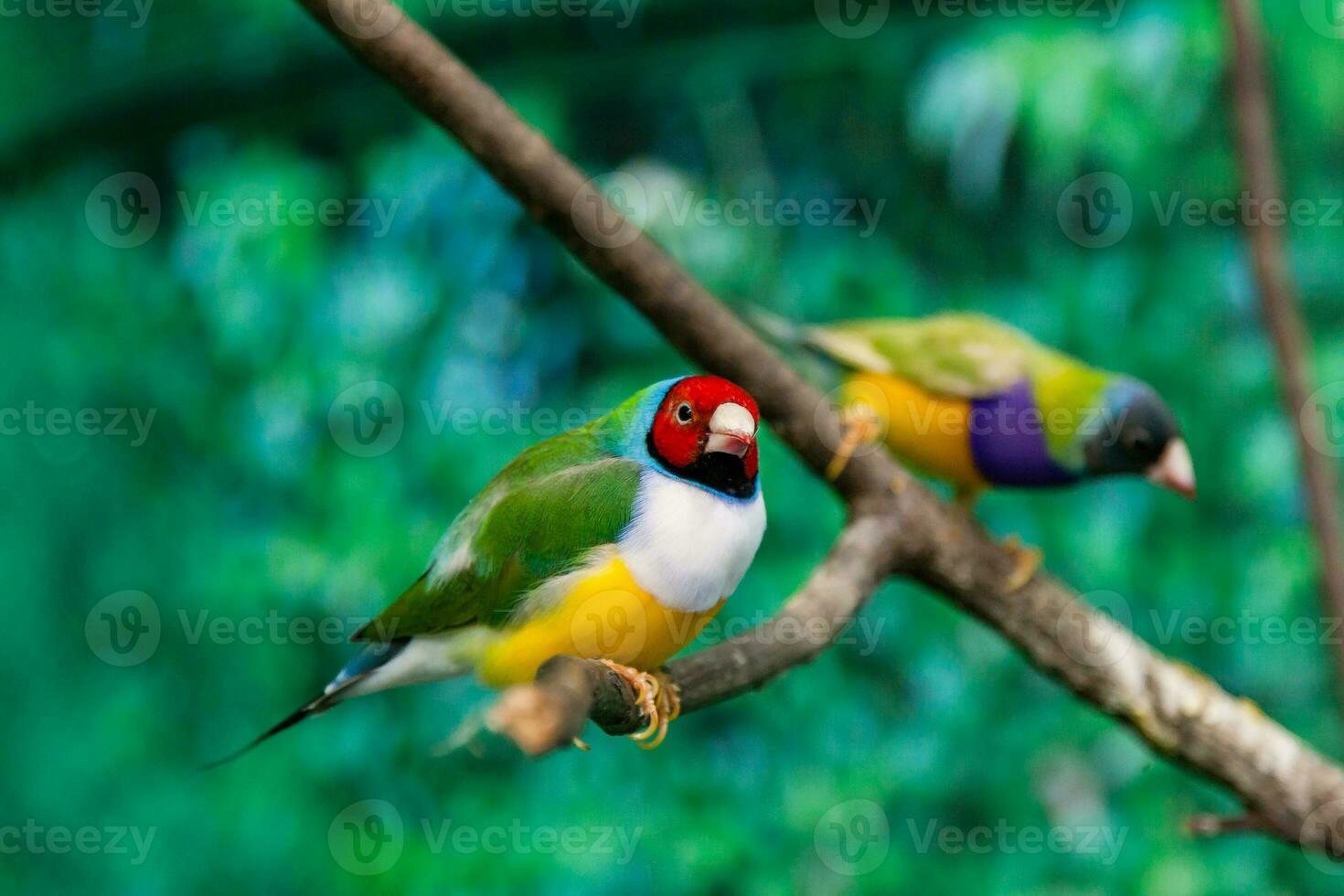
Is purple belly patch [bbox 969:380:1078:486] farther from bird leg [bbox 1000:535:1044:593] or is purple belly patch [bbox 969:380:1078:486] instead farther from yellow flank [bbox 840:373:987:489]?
bird leg [bbox 1000:535:1044:593]

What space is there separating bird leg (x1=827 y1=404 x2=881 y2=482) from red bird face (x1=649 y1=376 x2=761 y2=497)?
735 mm

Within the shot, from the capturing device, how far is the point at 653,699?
103 cm

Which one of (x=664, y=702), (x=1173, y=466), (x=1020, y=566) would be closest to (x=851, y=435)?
(x=1020, y=566)

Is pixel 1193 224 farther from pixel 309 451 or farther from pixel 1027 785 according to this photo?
pixel 309 451

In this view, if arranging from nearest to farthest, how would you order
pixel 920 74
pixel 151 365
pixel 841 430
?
pixel 841 430, pixel 920 74, pixel 151 365

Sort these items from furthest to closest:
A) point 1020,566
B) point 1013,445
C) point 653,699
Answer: point 1013,445 → point 1020,566 → point 653,699

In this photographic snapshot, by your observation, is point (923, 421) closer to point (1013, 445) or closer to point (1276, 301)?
point (1013, 445)

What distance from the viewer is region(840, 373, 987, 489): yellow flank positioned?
2.00m

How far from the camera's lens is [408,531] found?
2750 millimetres

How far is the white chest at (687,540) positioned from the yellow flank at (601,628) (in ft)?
0.06

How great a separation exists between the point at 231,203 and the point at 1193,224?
2.21m

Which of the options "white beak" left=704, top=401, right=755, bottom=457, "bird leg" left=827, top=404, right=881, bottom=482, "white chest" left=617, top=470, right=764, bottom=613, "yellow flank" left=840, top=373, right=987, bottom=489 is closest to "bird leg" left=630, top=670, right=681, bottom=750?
"white chest" left=617, top=470, right=764, bottom=613

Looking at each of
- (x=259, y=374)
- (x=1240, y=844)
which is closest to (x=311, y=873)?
(x=259, y=374)

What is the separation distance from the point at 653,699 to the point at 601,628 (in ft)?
0.41
